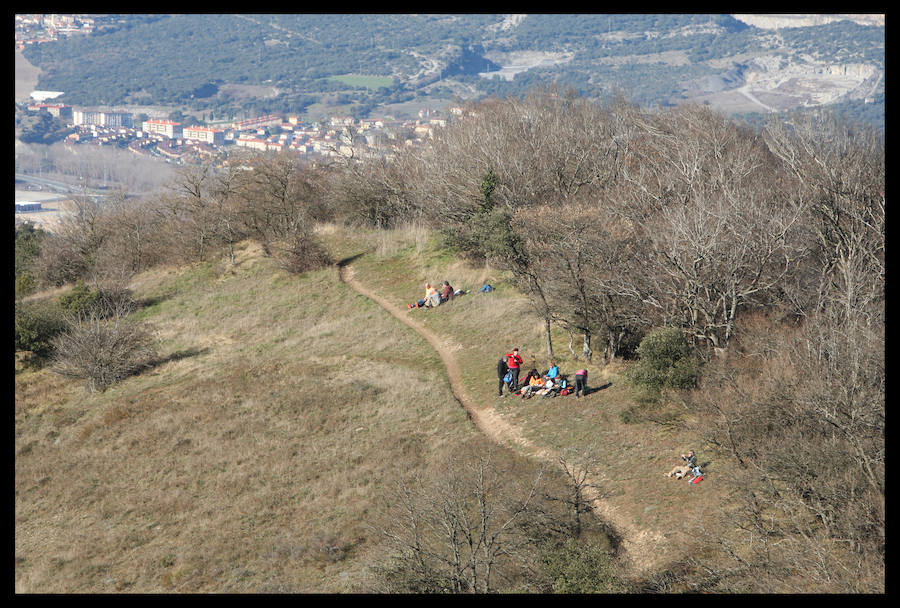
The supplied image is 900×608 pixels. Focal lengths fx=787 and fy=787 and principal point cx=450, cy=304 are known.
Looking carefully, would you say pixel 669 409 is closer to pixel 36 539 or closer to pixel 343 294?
pixel 36 539

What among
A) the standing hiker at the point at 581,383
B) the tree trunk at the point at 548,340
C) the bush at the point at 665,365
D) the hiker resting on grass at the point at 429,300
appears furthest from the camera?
the hiker resting on grass at the point at 429,300

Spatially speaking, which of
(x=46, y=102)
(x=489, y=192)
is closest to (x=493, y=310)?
(x=489, y=192)

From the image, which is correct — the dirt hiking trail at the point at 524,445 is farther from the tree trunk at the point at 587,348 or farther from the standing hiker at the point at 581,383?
the tree trunk at the point at 587,348

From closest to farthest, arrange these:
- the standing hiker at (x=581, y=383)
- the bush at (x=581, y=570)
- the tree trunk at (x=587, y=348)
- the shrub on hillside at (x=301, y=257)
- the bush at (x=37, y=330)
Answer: the bush at (x=581, y=570) < the standing hiker at (x=581, y=383) < the tree trunk at (x=587, y=348) < the bush at (x=37, y=330) < the shrub on hillside at (x=301, y=257)

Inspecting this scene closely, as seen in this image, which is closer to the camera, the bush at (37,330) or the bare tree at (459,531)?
the bare tree at (459,531)

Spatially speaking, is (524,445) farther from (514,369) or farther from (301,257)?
(301,257)

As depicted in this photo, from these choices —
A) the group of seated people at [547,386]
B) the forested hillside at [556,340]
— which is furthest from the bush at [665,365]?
the group of seated people at [547,386]

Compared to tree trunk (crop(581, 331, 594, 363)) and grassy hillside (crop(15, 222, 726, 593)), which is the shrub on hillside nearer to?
grassy hillside (crop(15, 222, 726, 593))

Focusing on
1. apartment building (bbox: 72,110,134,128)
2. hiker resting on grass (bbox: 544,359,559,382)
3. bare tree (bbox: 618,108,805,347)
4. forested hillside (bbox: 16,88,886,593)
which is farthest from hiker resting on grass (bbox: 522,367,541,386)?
apartment building (bbox: 72,110,134,128)
